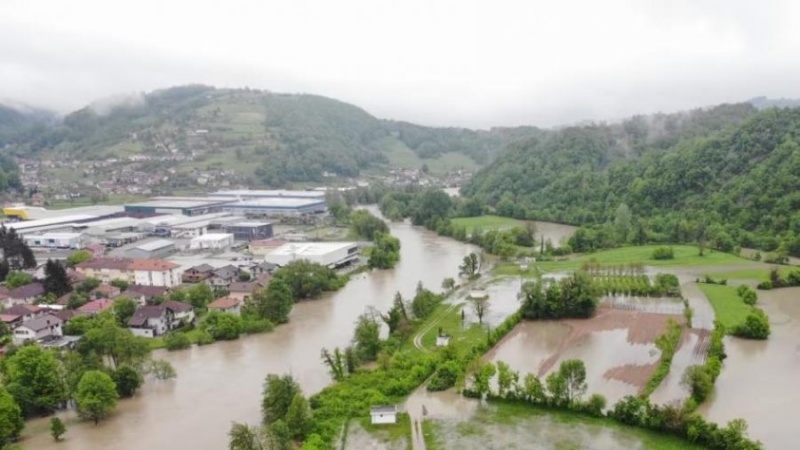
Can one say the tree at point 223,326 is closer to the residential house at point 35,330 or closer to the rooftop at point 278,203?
the residential house at point 35,330

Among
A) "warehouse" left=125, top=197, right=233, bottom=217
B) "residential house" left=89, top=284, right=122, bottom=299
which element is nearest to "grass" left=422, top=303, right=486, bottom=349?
"residential house" left=89, top=284, right=122, bottom=299

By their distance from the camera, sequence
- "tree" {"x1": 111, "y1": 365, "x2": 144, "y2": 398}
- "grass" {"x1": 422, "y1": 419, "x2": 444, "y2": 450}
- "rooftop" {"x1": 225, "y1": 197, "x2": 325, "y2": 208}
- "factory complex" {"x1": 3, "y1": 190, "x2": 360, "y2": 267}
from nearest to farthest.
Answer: "grass" {"x1": 422, "y1": 419, "x2": 444, "y2": 450} < "tree" {"x1": 111, "y1": 365, "x2": 144, "y2": 398} < "factory complex" {"x1": 3, "y1": 190, "x2": 360, "y2": 267} < "rooftop" {"x1": 225, "y1": 197, "x2": 325, "y2": 208}

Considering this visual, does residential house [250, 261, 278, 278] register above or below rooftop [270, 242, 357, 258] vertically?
below

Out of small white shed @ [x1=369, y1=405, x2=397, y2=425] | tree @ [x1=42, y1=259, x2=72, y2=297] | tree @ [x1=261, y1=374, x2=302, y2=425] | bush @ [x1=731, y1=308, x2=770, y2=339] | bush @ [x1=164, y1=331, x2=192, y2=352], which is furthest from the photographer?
tree @ [x1=42, y1=259, x2=72, y2=297]

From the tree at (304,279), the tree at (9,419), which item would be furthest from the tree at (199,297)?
the tree at (9,419)

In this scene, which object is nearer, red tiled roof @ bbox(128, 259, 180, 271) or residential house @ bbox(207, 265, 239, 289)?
residential house @ bbox(207, 265, 239, 289)

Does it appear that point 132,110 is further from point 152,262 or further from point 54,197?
point 152,262

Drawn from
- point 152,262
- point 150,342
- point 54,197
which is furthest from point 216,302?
point 54,197

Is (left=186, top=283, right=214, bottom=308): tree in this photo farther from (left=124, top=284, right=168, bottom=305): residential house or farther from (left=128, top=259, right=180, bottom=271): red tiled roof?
(left=128, top=259, right=180, bottom=271): red tiled roof

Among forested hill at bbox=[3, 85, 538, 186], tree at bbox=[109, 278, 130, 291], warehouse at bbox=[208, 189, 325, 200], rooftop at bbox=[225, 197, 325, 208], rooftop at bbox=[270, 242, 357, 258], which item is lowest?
tree at bbox=[109, 278, 130, 291]
